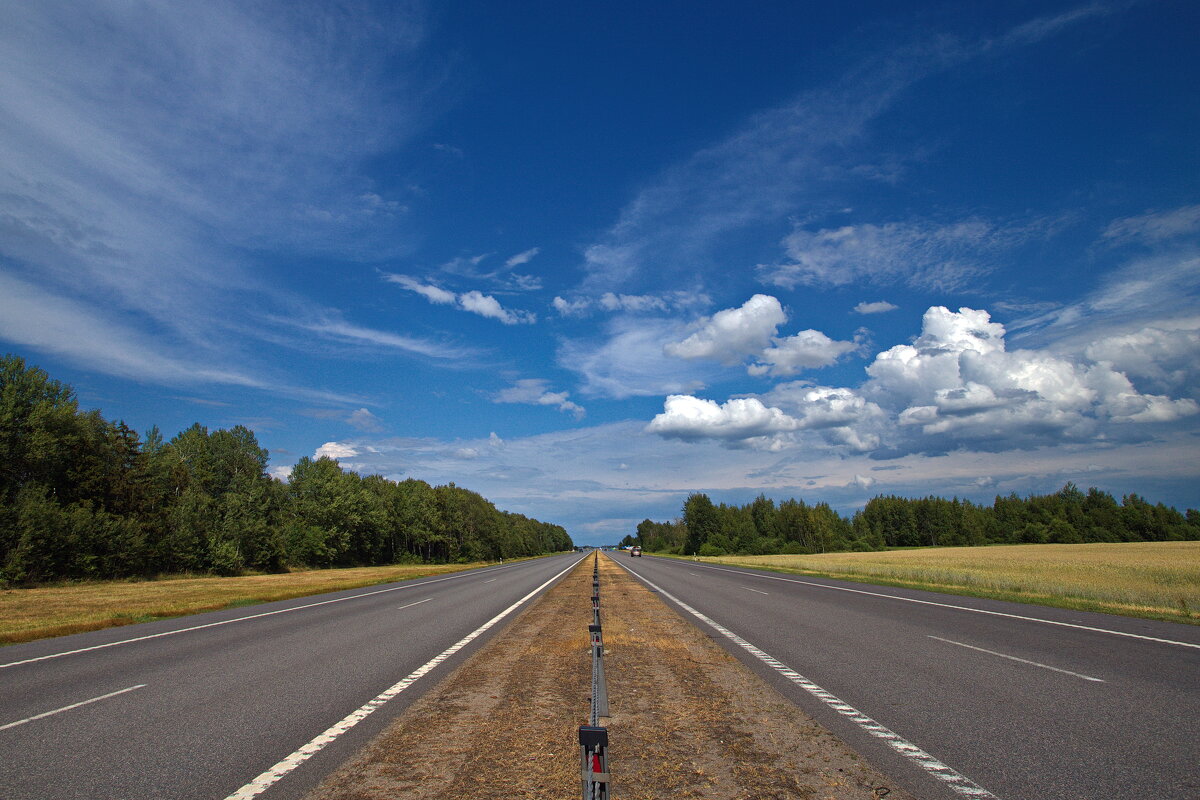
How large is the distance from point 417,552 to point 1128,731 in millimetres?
105444

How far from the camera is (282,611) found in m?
17.6

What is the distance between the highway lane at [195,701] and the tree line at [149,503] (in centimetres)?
2530

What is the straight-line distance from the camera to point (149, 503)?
43719 millimetres

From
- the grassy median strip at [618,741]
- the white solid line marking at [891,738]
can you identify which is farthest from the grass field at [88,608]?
the white solid line marking at [891,738]

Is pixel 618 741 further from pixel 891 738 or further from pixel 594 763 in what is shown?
pixel 594 763

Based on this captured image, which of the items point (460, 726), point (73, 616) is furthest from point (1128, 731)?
point (73, 616)

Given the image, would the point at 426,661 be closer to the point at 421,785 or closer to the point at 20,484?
the point at 421,785

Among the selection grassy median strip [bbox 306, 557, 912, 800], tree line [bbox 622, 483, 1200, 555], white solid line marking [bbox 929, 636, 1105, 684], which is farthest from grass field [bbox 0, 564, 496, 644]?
tree line [bbox 622, 483, 1200, 555]

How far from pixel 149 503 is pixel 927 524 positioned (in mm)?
146111

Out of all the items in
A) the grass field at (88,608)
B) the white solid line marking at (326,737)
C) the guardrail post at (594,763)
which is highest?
the guardrail post at (594,763)

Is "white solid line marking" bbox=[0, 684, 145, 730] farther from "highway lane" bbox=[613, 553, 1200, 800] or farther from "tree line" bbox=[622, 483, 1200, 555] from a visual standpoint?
"tree line" bbox=[622, 483, 1200, 555]

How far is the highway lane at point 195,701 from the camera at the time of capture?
4.52 meters

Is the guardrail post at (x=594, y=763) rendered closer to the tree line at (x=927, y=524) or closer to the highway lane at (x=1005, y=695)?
the highway lane at (x=1005, y=695)

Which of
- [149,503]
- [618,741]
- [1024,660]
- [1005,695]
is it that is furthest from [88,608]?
[149,503]
